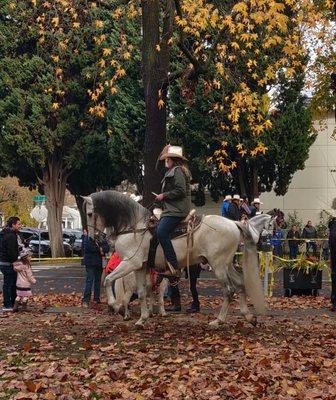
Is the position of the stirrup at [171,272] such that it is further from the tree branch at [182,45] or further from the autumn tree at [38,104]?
the autumn tree at [38,104]

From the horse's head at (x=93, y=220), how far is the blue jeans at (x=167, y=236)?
102 cm

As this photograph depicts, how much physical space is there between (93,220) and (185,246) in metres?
1.53

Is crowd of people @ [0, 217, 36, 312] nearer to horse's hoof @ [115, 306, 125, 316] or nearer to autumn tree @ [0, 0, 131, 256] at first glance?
horse's hoof @ [115, 306, 125, 316]

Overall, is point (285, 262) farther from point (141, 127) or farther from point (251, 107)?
point (141, 127)

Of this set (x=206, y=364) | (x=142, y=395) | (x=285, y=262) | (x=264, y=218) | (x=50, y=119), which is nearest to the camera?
(x=142, y=395)

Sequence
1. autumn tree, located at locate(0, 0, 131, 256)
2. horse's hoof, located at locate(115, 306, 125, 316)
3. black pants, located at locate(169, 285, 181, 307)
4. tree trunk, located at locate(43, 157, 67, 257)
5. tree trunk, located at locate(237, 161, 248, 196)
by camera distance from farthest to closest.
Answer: tree trunk, located at locate(43, 157, 67, 257) → autumn tree, located at locate(0, 0, 131, 256) → tree trunk, located at locate(237, 161, 248, 196) → black pants, located at locate(169, 285, 181, 307) → horse's hoof, located at locate(115, 306, 125, 316)

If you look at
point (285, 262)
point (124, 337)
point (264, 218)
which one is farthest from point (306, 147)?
point (124, 337)

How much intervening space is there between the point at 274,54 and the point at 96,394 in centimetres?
2635

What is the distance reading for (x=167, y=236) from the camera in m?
12.8

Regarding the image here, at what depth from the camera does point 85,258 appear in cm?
1723

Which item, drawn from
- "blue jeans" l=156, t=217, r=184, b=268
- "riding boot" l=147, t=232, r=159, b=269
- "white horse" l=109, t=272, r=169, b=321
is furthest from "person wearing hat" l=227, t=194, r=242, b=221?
"blue jeans" l=156, t=217, r=184, b=268

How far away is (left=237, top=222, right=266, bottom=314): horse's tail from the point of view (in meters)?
13.3

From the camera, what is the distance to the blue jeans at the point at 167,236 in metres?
12.8

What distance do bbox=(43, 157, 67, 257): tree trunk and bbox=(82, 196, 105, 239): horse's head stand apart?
29.8m
